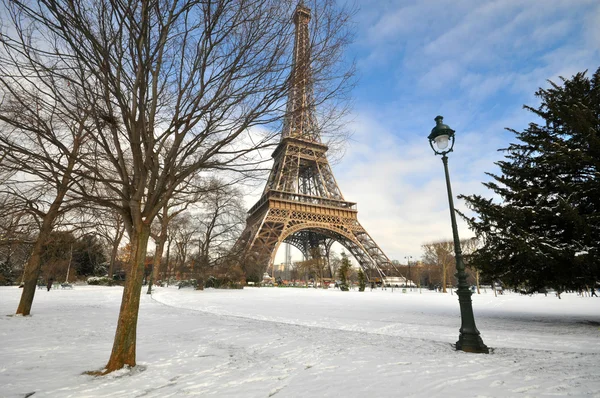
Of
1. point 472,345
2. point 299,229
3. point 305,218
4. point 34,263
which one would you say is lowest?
point 472,345

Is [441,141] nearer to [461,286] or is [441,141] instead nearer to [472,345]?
[461,286]

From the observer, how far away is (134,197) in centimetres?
446

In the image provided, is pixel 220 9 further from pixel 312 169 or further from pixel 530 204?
pixel 312 169

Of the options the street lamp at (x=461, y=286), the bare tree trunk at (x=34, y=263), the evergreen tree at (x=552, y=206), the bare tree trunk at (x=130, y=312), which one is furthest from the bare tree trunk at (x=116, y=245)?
the evergreen tree at (x=552, y=206)

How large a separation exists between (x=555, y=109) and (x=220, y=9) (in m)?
10.4

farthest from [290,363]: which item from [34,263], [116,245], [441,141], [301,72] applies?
[116,245]

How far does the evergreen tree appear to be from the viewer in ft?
26.7

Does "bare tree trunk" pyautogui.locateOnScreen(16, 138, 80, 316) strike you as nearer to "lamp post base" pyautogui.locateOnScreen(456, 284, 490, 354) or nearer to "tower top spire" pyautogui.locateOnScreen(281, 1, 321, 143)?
"tower top spire" pyautogui.locateOnScreen(281, 1, 321, 143)

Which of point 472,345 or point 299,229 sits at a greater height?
point 299,229

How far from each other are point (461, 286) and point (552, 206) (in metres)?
5.26

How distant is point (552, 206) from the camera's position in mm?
8875

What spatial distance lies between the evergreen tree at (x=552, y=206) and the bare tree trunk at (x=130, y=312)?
895 centimetres

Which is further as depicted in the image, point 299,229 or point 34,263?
point 299,229

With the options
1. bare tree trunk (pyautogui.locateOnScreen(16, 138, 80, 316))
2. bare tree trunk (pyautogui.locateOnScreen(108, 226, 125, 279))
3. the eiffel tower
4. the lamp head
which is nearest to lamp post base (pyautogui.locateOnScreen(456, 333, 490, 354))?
the lamp head
